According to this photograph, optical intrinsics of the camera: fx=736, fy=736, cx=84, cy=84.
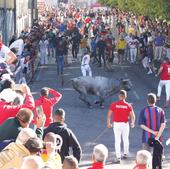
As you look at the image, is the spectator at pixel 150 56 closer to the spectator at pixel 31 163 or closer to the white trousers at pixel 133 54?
the white trousers at pixel 133 54

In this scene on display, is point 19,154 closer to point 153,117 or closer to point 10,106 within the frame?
point 10,106

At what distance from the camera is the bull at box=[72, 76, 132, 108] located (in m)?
22.6

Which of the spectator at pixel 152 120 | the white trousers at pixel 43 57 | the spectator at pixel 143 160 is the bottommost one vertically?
the white trousers at pixel 43 57

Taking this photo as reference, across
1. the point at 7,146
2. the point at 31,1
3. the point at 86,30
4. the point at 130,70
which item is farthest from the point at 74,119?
the point at 31,1

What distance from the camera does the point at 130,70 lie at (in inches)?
1347

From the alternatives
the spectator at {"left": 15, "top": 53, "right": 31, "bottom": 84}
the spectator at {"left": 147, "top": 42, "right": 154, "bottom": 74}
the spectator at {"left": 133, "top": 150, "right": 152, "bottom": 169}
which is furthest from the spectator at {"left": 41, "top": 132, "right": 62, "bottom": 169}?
the spectator at {"left": 147, "top": 42, "right": 154, "bottom": 74}

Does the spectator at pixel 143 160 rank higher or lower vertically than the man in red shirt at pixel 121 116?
higher

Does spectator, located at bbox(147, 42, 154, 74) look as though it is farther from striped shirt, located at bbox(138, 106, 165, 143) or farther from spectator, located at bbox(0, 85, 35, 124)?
spectator, located at bbox(0, 85, 35, 124)

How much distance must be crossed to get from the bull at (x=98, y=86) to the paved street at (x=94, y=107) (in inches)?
18.8

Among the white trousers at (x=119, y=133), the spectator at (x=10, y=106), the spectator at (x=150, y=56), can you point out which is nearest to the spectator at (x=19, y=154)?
the spectator at (x=10, y=106)

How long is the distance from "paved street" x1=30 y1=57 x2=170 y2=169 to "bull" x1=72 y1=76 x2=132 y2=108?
1.57 feet

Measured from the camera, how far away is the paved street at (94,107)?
55.4 ft

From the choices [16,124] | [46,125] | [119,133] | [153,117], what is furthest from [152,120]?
Answer: [16,124]

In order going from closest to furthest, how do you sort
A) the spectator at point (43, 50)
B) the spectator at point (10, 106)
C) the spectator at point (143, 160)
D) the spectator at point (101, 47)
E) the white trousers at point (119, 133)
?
the spectator at point (143, 160) < the spectator at point (10, 106) < the white trousers at point (119, 133) < the spectator at point (101, 47) < the spectator at point (43, 50)
